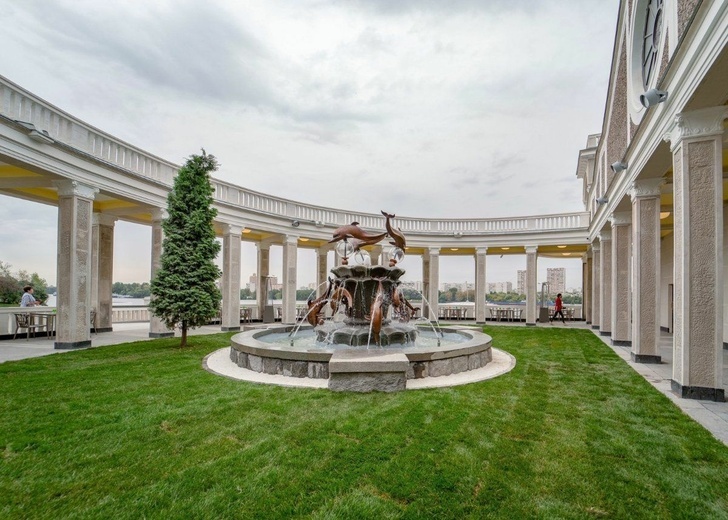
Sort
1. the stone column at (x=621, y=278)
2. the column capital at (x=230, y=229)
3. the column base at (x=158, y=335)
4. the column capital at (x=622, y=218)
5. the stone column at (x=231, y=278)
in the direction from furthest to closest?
the column capital at (x=230, y=229) → the stone column at (x=231, y=278) → the column base at (x=158, y=335) → the column capital at (x=622, y=218) → the stone column at (x=621, y=278)

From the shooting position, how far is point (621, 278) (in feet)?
39.9

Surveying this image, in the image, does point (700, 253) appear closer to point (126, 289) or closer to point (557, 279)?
point (557, 279)

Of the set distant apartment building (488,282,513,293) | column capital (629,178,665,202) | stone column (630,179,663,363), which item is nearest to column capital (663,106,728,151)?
column capital (629,178,665,202)

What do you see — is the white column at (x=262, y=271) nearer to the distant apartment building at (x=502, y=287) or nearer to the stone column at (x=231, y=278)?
the stone column at (x=231, y=278)

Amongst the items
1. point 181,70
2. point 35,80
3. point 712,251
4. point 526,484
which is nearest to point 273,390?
point 526,484

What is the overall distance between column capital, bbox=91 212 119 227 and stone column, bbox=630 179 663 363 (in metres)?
20.3

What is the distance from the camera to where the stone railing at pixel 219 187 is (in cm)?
968

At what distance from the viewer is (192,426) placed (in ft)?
14.9

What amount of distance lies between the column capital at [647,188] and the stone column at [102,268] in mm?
20151

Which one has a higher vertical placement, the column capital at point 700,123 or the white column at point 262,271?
→ the column capital at point 700,123

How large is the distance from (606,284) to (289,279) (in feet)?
50.0

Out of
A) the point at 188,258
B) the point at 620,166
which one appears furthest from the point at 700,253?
the point at 188,258

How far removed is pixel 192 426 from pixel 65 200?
1030 cm

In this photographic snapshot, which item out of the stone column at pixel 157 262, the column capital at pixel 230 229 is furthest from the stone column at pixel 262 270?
the stone column at pixel 157 262
